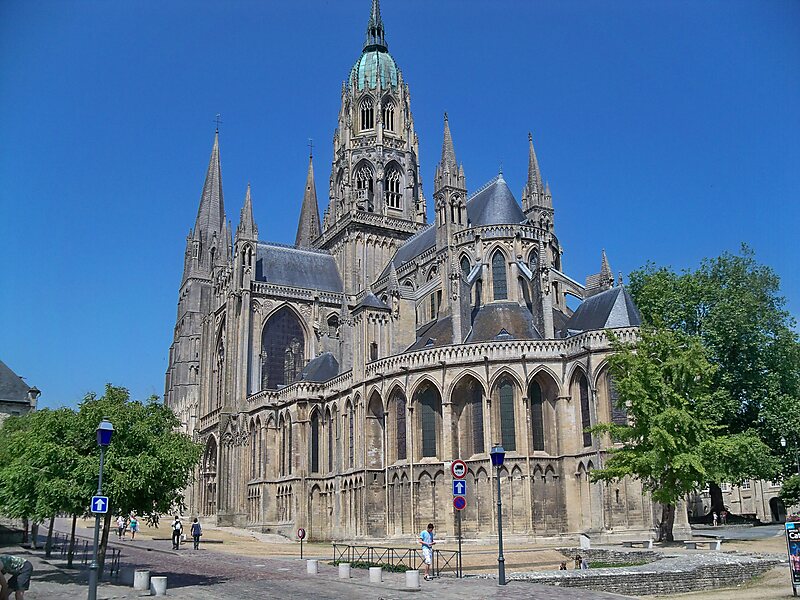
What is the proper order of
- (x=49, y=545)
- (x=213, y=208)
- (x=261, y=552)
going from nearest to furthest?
(x=49, y=545) < (x=261, y=552) < (x=213, y=208)

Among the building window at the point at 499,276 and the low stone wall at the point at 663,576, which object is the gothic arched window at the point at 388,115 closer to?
the building window at the point at 499,276

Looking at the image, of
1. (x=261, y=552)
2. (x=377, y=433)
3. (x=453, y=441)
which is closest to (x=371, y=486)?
(x=377, y=433)

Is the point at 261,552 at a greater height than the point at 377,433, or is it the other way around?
the point at 377,433

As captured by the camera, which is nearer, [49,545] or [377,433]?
[49,545]

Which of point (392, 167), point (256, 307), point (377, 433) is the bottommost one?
point (377, 433)

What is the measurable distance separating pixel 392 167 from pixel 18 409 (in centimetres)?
3723

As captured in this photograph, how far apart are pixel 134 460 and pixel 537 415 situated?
2508cm

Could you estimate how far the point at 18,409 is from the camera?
54062mm

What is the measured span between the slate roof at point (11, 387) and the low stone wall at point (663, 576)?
4173 cm

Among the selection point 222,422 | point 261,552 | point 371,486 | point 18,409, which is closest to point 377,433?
point 371,486

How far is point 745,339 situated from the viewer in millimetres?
45281

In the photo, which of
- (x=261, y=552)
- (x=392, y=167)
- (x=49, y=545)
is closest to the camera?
(x=49, y=545)

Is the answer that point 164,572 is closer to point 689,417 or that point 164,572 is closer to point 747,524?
point 689,417

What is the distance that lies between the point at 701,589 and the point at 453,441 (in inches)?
847
